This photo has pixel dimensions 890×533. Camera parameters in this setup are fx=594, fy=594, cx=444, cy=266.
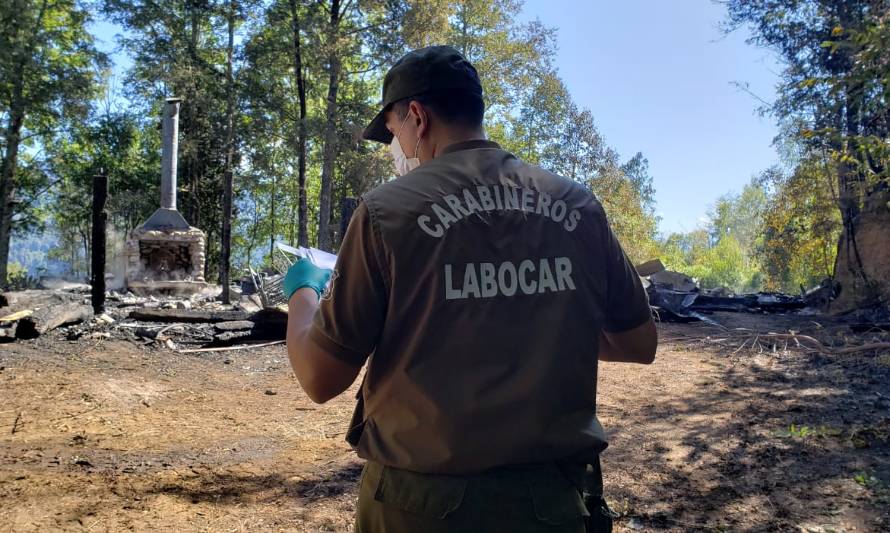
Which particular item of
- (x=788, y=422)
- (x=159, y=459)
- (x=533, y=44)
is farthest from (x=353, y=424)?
(x=533, y=44)

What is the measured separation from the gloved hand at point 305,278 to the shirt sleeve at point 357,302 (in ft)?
0.78

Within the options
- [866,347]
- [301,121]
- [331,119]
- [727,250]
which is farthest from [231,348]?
[727,250]

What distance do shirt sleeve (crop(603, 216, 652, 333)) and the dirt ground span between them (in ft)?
7.07

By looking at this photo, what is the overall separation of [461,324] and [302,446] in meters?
3.78

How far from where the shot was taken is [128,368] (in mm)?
6926

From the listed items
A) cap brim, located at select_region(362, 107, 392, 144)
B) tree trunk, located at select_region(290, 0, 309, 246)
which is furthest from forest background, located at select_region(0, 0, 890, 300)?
cap brim, located at select_region(362, 107, 392, 144)

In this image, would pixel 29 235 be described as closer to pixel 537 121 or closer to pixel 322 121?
pixel 322 121

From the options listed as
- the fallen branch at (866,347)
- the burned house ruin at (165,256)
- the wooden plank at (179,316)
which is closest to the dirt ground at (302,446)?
the fallen branch at (866,347)

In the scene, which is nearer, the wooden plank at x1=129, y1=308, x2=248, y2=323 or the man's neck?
the man's neck

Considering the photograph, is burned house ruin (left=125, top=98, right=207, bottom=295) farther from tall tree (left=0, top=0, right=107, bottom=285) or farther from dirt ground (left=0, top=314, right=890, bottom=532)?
tall tree (left=0, top=0, right=107, bottom=285)

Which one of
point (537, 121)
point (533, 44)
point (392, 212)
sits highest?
point (533, 44)

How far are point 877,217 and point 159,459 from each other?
15616 mm

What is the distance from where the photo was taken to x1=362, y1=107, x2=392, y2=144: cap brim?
60.5 inches

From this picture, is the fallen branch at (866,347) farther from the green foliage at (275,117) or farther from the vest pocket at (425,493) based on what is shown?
the green foliage at (275,117)
